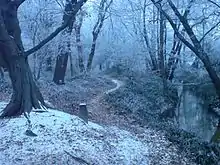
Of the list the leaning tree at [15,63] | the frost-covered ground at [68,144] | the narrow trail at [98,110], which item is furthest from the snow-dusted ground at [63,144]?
the narrow trail at [98,110]

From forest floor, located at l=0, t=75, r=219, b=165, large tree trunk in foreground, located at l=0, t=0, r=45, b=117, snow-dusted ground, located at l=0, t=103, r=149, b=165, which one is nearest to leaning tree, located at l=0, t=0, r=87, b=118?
large tree trunk in foreground, located at l=0, t=0, r=45, b=117

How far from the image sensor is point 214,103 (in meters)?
22.0

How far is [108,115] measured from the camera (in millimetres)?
13914

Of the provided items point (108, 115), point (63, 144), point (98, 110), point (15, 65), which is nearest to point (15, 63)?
point (15, 65)

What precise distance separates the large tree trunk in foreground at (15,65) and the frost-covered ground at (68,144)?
1.71ft

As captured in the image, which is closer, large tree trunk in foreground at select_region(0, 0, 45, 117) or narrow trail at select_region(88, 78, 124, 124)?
large tree trunk in foreground at select_region(0, 0, 45, 117)

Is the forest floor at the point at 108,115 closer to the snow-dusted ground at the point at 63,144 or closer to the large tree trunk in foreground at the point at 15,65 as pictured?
the snow-dusted ground at the point at 63,144

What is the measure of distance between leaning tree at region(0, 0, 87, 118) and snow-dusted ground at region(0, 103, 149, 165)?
0.51 m

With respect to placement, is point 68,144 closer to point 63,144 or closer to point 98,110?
point 63,144

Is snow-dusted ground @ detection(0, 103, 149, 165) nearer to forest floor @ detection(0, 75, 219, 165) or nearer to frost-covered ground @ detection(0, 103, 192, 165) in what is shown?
frost-covered ground @ detection(0, 103, 192, 165)

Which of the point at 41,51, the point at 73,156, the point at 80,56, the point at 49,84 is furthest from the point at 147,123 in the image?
the point at 80,56

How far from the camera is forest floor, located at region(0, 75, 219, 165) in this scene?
9.78m

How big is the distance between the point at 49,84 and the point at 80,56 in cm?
597

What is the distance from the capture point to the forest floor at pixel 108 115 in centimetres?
978
